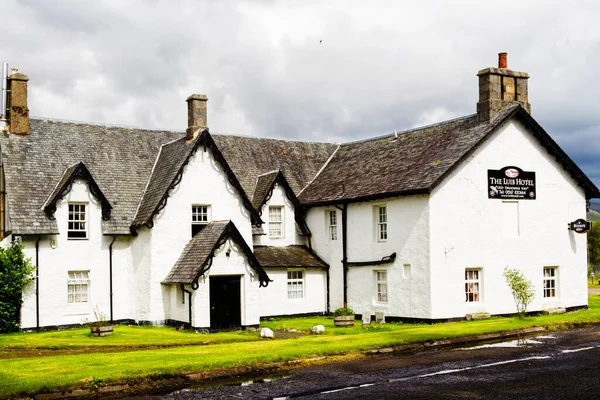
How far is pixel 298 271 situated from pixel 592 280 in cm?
4397

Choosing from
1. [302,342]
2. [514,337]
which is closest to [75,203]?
[302,342]

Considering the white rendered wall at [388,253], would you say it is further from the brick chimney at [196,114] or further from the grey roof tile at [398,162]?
the brick chimney at [196,114]

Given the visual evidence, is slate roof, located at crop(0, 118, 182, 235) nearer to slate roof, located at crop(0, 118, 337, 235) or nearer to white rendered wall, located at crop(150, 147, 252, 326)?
slate roof, located at crop(0, 118, 337, 235)

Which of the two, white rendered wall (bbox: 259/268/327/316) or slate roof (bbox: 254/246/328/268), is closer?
white rendered wall (bbox: 259/268/327/316)

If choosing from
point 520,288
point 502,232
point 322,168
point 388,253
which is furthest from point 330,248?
point 520,288

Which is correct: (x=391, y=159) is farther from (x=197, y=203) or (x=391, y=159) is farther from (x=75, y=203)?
(x=75, y=203)

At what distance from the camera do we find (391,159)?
120 feet

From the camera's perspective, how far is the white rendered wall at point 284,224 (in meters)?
37.4

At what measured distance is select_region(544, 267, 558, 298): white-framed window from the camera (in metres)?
34.8

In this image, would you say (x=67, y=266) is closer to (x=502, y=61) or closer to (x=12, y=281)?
(x=12, y=281)

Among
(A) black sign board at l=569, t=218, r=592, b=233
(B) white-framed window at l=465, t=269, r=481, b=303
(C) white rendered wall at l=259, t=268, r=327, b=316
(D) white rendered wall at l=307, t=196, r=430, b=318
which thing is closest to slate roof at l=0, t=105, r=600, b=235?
(D) white rendered wall at l=307, t=196, r=430, b=318

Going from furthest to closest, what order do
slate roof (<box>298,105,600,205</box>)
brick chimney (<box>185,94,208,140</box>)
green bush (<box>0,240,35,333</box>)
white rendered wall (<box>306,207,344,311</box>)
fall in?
white rendered wall (<box>306,207,344,311</box>) < brick chimney (<box>185,94,208,140</box>) < slate roof (<box>298,105,600,205</box>) < green bush (<box>0,240,35,333</box>)

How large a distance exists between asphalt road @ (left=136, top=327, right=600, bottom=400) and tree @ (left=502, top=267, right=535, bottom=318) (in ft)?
32.1

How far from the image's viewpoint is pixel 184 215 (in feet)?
109
